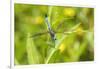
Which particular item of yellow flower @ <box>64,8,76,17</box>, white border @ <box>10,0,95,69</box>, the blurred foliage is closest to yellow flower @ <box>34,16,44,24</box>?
the blurred foliage

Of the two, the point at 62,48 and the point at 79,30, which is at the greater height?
the point at 79,30

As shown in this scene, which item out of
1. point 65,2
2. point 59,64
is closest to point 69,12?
point 65,2

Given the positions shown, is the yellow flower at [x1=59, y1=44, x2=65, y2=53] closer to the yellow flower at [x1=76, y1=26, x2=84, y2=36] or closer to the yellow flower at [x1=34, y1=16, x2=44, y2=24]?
the yellow flower at [x1=76, y1=26, x2=84, y2=36]

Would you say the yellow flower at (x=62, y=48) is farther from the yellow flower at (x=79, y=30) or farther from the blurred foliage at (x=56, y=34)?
the yellow flower at (x=79, y=30)

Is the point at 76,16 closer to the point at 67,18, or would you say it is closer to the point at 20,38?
the point at 67,18

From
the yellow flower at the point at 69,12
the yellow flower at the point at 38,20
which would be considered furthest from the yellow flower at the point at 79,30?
the yellow flower at the point at 38,20

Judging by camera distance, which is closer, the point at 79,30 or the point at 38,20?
the point at 38,20

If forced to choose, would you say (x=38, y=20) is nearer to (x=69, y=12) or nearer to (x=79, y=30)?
(x=69, y=12)

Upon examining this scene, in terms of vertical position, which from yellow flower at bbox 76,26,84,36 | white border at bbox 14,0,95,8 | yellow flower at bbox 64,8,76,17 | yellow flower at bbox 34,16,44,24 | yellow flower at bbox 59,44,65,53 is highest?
white border at bbox 14,0,95,8
